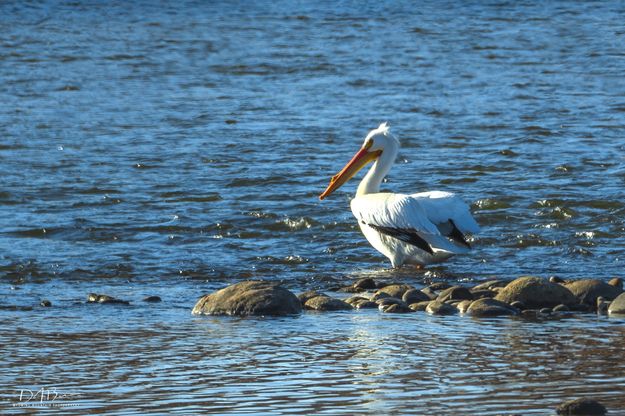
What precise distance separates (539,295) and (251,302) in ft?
4.20

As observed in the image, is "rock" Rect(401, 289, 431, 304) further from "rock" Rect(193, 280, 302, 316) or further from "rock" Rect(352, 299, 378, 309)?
"rock" Rect(193, 280, 302, 316)

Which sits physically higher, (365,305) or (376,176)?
(376,176)

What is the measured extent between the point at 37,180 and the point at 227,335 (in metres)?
5.43

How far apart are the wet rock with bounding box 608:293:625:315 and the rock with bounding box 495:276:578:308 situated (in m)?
0.25

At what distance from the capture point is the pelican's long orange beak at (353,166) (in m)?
9.41

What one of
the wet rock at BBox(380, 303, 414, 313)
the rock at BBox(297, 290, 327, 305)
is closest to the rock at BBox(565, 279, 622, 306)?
the wet rock at BBox(380, 303, 414, 313)

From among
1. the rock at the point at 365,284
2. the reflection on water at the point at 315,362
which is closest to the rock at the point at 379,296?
the reflection on water at the point at 315,362

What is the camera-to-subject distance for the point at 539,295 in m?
6.42

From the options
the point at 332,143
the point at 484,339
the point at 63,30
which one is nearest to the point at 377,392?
the point at 484,339

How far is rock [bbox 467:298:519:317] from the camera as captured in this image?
6152 millimetres

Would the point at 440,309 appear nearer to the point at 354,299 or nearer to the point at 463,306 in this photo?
the point at 463,306

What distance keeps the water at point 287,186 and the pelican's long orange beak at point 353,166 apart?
0.22 metres

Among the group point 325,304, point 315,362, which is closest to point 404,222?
point 325,304

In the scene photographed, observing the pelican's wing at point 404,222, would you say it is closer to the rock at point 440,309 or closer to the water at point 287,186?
the water at point 287,186
